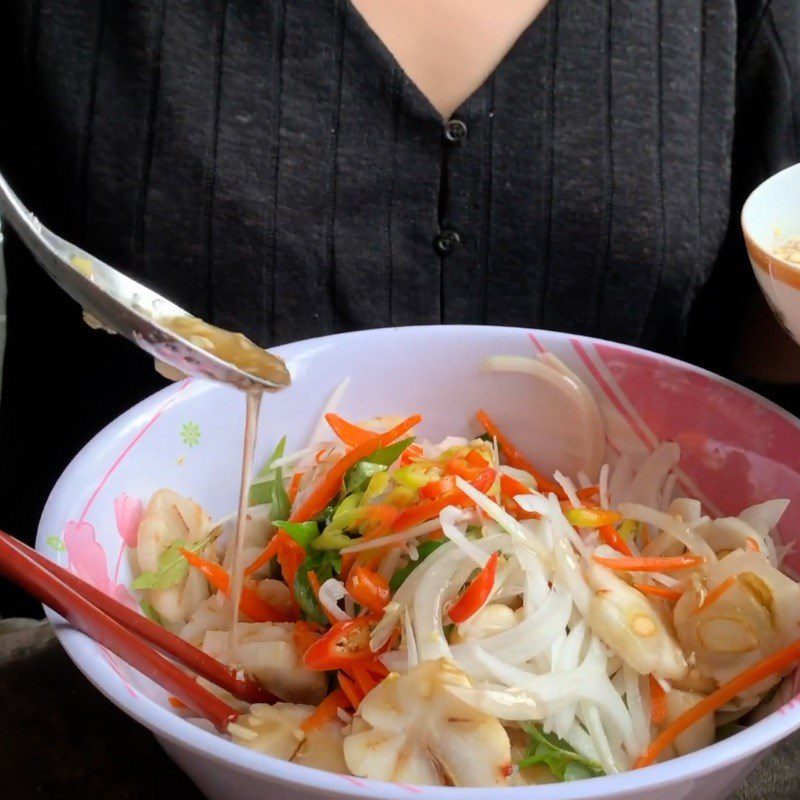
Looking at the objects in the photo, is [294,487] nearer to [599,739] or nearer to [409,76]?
[599,739]

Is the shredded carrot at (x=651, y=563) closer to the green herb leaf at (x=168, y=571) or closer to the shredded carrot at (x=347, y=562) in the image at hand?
the shredded carrot at (x=347, y=562)

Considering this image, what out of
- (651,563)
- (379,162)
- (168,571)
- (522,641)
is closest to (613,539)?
(651,563)

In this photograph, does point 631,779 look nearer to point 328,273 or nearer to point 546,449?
point 546,449

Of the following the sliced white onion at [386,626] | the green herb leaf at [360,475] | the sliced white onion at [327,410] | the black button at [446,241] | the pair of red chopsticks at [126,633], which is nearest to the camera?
the pair of red chopsticks at [126,633]

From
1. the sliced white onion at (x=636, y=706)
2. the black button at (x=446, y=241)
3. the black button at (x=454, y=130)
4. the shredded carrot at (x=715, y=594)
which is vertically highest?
the black button at (x=454, y=130)

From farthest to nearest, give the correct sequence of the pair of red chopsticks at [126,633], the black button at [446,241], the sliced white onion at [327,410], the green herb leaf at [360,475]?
1. the black button at [446,241]
2. the sliced white onion at [327,410]
3. the green herb leaf at [360,475]
4. the pair of red chopsticks at [126,633]

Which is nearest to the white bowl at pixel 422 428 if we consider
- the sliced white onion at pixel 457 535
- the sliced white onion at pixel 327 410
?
the sliced white onion at pixel 327 410
